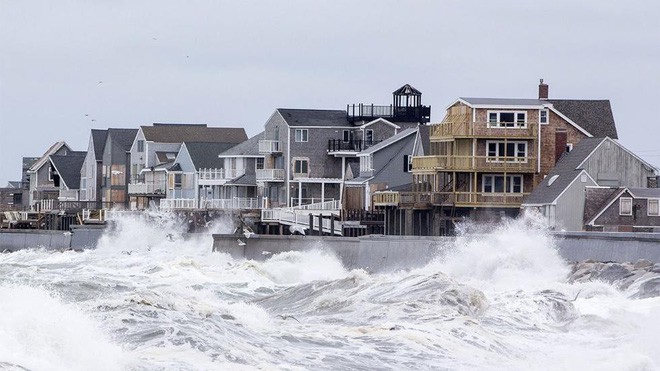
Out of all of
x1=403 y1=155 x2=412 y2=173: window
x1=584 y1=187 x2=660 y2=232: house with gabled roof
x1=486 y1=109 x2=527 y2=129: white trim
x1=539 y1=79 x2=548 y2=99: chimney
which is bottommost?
x1=584 y1=187 x2=660 y2=232: house with gabled roof

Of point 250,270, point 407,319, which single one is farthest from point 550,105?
point 407,319

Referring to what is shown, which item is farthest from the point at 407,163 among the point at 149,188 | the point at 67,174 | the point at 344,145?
the point at 67,174

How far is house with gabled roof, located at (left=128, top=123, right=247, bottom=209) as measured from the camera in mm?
103312

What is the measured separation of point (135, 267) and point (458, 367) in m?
38.5

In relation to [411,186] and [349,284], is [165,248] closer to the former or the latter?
[411,186]

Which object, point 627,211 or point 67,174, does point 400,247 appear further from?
point 67,174

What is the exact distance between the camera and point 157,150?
4198 inches

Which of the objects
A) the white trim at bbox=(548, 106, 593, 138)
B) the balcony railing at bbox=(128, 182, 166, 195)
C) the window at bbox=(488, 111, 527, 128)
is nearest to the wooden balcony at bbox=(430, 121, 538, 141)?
the window at bbox=(488, 111, 527, 128)

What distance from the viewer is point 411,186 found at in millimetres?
68500

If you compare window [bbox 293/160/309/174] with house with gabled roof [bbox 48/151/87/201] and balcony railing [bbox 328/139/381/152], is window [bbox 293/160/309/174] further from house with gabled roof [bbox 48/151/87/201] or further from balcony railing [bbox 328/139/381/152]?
house with gabled roof [bbox 48/151/87/201]

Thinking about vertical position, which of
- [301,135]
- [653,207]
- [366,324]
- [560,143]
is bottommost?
[366,324]

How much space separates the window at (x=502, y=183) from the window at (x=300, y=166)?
2395 centimetres

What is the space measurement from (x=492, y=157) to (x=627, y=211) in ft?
28.0

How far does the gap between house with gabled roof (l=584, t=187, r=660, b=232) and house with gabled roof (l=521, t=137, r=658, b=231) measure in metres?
1.61
